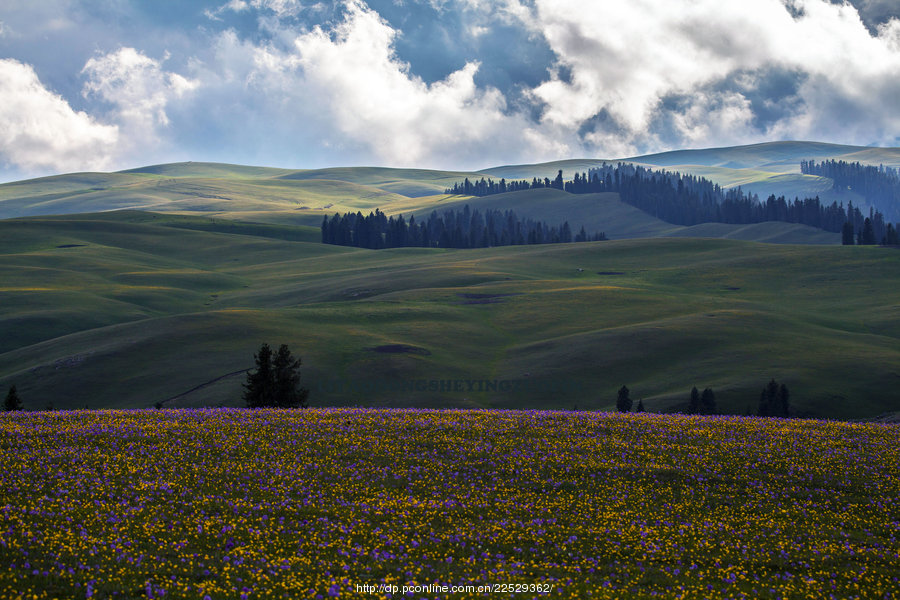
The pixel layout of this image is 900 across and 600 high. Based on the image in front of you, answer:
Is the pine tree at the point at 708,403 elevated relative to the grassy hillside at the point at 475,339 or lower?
lower

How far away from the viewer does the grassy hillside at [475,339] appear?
289 ft

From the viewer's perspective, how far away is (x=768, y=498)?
976 inches

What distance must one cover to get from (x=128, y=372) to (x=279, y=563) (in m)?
85.2

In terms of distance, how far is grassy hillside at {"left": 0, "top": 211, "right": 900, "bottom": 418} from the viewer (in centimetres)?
→ 8794

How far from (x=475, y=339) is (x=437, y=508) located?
308 feet

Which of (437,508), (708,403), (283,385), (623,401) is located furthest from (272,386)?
(708,403)

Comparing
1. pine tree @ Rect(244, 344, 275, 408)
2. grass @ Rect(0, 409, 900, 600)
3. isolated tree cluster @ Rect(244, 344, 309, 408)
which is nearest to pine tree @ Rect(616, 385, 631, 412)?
isolated tree cluster @ Rect(244, 344, 309, 408)

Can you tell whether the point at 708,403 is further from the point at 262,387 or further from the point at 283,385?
the point at 262,387

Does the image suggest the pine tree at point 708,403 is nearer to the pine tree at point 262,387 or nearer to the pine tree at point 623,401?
the pine tree at point 623,401

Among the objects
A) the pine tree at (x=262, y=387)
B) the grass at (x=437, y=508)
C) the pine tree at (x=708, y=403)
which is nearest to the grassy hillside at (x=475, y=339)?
the pine tree at (x=708, y=403)

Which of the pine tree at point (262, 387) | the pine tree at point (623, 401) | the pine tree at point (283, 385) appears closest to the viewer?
the pine tree at point (262, 387)

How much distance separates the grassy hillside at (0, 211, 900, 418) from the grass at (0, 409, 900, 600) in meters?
51.2

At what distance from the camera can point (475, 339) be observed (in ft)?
382

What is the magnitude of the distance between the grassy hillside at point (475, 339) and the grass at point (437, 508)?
51211mm
